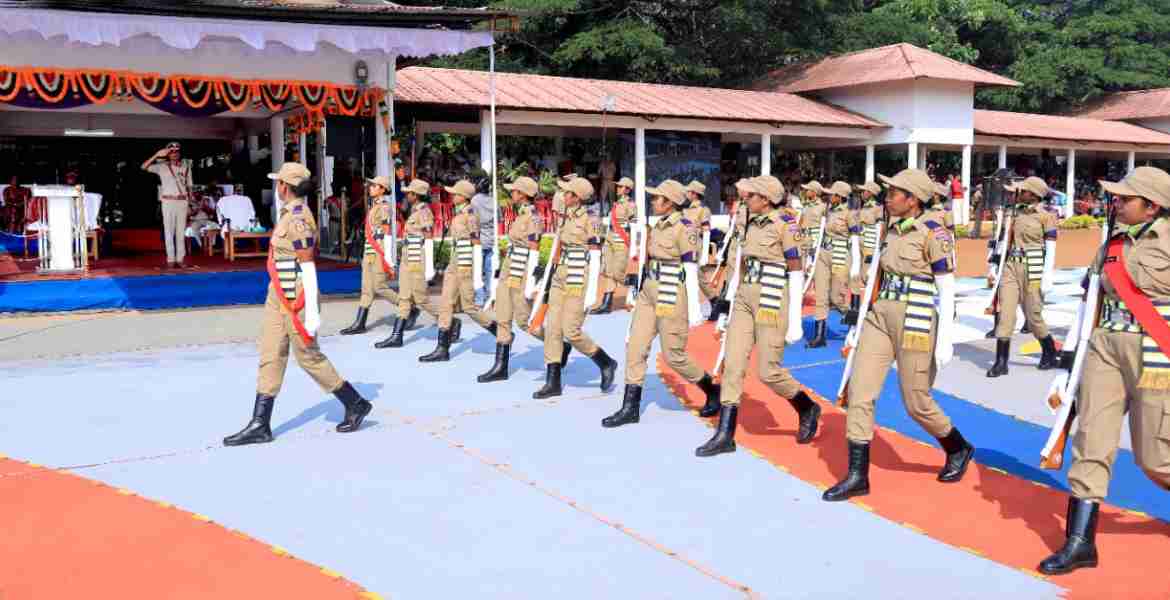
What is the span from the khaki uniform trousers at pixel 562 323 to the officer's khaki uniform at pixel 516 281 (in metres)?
0.60

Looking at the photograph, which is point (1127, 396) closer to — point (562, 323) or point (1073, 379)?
point (1073, 379)

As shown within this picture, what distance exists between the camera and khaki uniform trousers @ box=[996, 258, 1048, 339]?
9.24 meters

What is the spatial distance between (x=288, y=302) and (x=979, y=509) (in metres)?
4.30

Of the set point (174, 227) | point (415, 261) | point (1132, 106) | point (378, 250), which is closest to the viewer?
point (415, 261)

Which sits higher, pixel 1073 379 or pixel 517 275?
pixel 517 275

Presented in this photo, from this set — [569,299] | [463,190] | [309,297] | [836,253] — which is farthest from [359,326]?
[836,253]

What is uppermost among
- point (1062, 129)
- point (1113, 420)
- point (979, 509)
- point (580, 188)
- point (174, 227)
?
point (1062, 129)

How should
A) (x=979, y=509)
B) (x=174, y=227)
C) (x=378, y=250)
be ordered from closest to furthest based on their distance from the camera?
(x=979, y=509) → (x=378, y=250) → (x=174, y=227)

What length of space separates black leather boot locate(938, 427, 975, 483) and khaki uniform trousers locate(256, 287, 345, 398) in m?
3.91

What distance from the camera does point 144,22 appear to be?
11.2m

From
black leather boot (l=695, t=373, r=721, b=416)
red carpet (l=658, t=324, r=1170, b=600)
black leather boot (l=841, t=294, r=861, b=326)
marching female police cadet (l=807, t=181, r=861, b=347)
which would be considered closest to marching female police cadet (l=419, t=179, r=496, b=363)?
black leather boot (l=695, t=373, r=721, b=416)

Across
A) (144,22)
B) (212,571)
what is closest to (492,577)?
(212,571)

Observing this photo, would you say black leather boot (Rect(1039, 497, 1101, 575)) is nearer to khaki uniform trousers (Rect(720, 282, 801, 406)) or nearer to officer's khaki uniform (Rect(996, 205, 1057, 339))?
khaki uniform trousers (Rect(720, 282, 801, 406))

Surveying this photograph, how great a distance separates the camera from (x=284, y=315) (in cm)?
665
